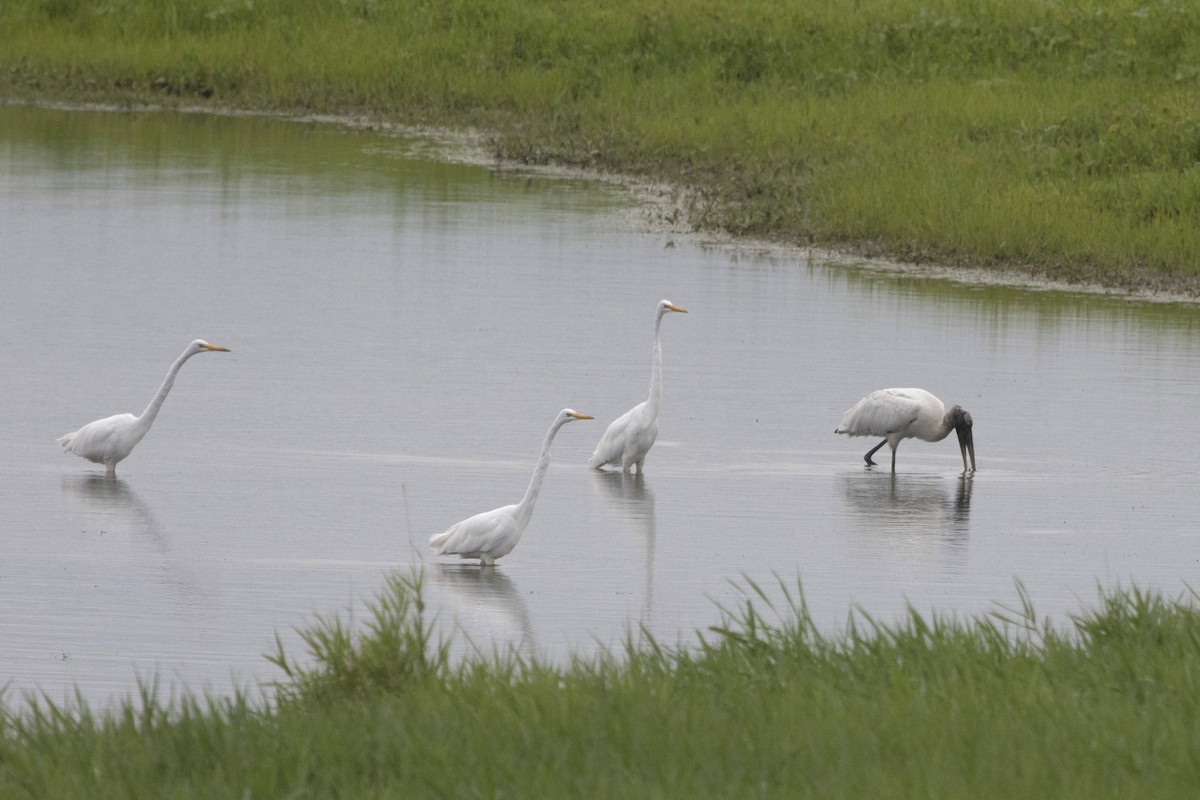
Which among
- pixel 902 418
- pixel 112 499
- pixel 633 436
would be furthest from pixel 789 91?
pixel 112 499

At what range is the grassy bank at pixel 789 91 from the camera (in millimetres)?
21000

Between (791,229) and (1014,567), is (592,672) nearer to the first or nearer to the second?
(1014,567)

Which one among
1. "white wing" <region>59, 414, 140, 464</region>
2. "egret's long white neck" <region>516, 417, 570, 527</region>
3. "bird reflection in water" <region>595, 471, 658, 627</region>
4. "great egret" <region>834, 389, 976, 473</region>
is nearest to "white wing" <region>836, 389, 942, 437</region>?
"great egret" <region>834, 389, 976, 473</region>

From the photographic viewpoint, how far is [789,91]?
97.9ft

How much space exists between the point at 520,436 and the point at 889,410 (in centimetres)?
218

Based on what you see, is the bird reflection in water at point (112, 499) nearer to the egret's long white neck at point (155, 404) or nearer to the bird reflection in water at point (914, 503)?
the egret's long white neck at point (155, 404)

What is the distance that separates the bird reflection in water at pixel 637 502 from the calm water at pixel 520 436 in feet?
0.10

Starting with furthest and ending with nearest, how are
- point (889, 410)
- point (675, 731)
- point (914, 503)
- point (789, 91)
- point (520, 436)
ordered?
point (789, 91) < point (520, 436) < point (889, 410) < point (914, 503) < point (675, 731)

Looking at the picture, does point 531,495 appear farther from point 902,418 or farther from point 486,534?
point 902,418

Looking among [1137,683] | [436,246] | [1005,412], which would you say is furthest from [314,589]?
[436,246]

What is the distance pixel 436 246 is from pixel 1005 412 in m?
9.11

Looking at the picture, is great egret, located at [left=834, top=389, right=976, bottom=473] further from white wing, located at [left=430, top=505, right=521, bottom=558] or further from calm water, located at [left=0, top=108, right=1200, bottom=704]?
white wing, located at [left=430, top=505, right=521, bottom=558]

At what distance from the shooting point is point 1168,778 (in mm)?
5035

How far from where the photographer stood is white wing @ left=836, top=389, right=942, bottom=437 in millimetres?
12258
